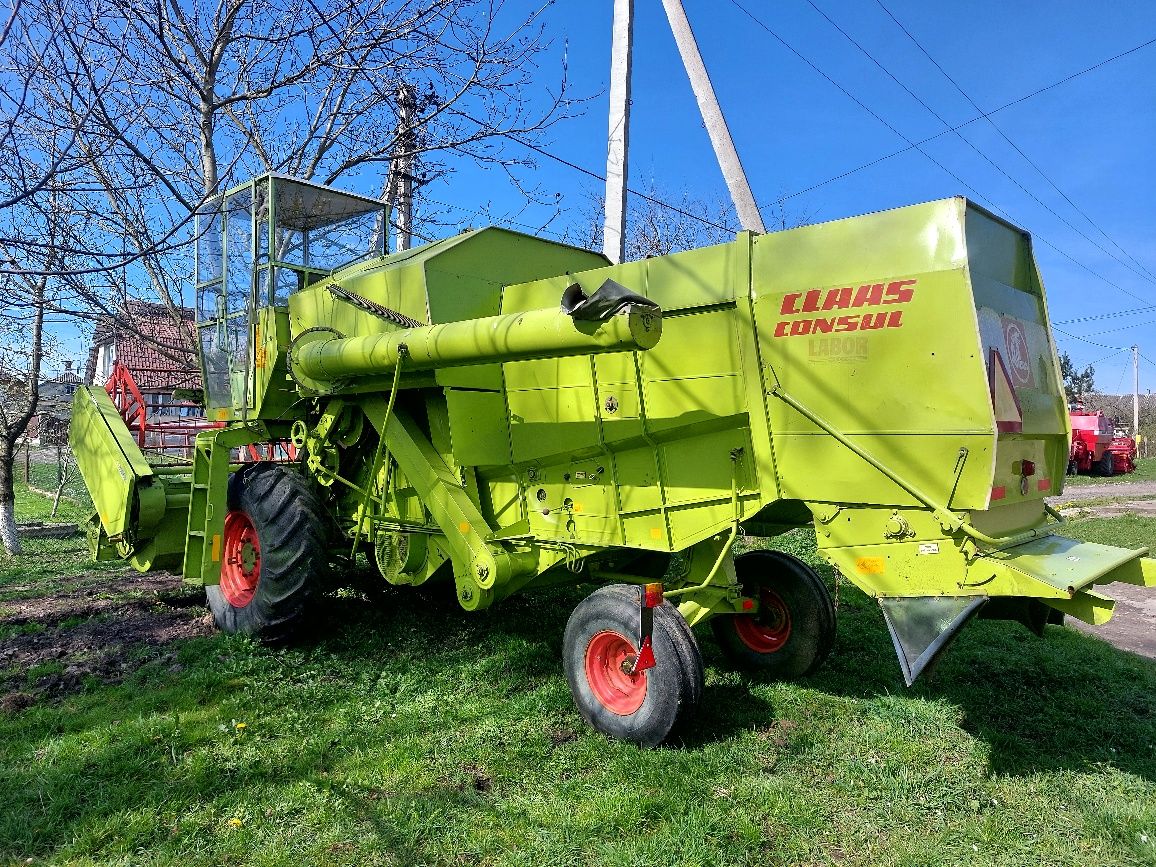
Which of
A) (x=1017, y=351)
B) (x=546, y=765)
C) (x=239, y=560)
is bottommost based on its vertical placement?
(x=546, y=765)

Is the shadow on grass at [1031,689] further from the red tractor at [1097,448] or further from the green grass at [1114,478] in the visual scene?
the red tractor at [1097,448]

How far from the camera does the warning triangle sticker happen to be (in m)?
3.43

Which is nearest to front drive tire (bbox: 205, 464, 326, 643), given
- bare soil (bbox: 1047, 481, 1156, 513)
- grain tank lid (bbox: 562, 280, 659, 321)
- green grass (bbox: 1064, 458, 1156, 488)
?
grain tank lid (bbox: 562, 280, 659, 321)

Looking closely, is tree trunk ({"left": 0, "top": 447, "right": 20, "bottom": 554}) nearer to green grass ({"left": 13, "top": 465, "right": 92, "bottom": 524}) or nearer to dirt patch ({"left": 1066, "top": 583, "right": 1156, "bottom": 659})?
green grass ({"left": 13, "top": 465, "right": 92, "bottom": 524})

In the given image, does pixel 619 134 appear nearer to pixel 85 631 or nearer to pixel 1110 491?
pixel 85 631

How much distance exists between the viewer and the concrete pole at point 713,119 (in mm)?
8836

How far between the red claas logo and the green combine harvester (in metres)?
0.03

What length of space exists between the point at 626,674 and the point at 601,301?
2.21m

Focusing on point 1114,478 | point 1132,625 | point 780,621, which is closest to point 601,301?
point 780,621

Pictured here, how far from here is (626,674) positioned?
4.27 metres

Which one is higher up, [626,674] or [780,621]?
[780,621]

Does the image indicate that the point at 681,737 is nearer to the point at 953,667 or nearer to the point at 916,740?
the point at 916,740

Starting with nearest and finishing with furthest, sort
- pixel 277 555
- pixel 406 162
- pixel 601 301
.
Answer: pixel 601 301 < pixel 277 555 < pixel 406 162

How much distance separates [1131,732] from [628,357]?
11.5 ft
